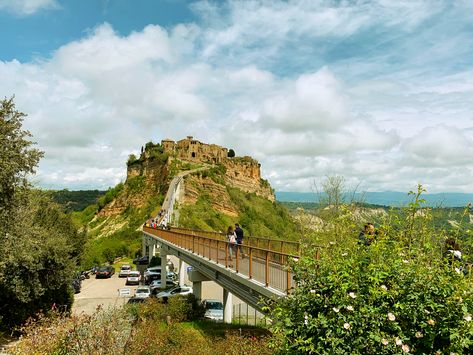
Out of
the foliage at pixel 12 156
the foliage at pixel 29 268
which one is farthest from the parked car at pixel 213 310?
the foliage at pixel 12 156

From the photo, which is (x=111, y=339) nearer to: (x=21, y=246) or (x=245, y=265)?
(x=245, y=265)

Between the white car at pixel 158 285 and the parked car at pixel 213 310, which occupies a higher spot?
the parked car at pixel 213 310

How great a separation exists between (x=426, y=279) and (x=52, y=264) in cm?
2172

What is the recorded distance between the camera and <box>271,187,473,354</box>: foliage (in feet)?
16.9

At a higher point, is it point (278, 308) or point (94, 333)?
point (278, 308)

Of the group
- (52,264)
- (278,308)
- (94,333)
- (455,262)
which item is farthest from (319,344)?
(52,264)

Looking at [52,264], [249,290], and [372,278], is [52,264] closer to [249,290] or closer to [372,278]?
[249,290]

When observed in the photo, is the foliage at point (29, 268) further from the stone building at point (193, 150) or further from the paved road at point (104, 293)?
the stone building at point (193, 150)

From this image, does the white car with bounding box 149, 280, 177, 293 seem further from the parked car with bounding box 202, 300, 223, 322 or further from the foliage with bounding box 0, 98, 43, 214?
the foliage with bounding box 0, 98, 43, 214

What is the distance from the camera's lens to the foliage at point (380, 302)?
5.15 metres

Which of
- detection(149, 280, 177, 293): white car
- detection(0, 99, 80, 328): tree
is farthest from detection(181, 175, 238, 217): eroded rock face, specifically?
detection(0, 99, 80, 328): tree

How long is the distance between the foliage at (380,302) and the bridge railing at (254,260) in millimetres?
866

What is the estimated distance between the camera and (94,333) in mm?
10539

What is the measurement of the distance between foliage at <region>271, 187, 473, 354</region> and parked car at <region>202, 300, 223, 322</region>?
67.5ft
